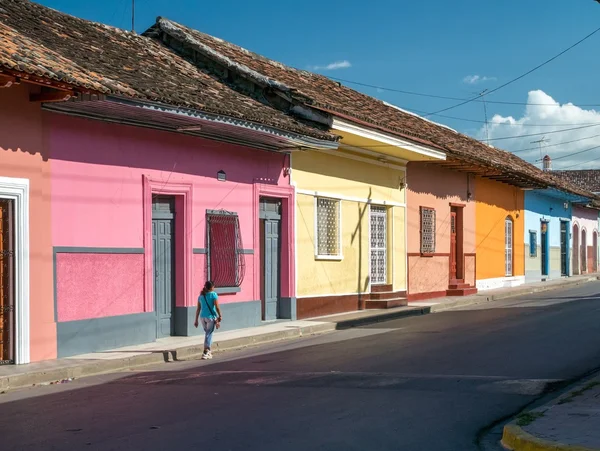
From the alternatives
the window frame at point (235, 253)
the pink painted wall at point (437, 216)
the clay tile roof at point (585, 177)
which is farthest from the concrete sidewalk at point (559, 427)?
the clay tile roof at point (585, 177)

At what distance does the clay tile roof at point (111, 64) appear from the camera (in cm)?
1129

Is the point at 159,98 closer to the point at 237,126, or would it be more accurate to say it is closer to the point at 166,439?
the point at 237,126

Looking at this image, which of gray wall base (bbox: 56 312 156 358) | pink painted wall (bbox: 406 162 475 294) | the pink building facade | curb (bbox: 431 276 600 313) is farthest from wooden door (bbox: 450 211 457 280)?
gray wall base (bbox: 56 312 156 358)

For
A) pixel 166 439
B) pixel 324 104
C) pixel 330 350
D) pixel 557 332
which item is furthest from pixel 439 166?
pixel 166 439

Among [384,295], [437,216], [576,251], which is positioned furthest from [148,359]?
[576,251]

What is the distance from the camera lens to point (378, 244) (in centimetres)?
2228

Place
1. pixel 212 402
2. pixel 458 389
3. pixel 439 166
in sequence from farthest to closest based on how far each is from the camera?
pixel 439 166, pixel 458 389, pixel 212 402

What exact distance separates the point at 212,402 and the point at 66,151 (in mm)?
5350

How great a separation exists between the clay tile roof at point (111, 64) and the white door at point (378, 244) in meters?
4.82

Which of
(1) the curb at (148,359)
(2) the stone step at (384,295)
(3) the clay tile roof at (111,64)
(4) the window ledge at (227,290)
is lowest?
(1) the curb at (148,359)

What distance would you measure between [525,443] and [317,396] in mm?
2781

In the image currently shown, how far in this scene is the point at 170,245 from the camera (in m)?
15.1

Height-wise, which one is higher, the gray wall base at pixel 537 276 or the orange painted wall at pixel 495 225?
the orange painted wall at pixel 495 225

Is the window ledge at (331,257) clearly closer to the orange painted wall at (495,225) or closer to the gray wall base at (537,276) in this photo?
the orange painted wall at (495,225)
